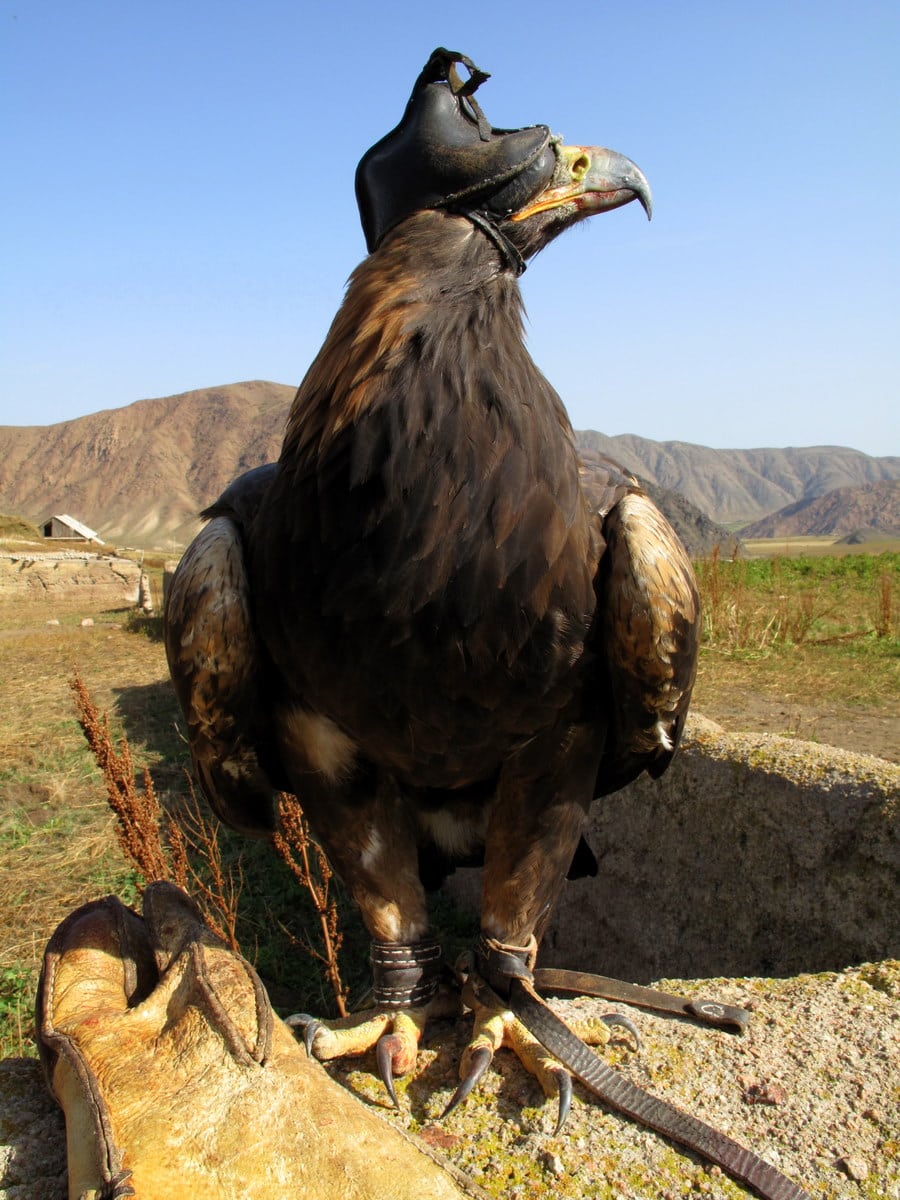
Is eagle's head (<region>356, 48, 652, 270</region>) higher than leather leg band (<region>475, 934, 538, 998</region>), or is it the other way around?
eagle's head (<region>356, 48, 652, 270</region>)

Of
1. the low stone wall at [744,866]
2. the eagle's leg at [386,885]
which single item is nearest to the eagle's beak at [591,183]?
the eagle's leg at [386,885]

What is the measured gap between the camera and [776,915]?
146 inches

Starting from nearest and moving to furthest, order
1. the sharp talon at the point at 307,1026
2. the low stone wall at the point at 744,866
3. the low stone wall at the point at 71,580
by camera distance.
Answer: the sharp talon at the point at 307,1026, the low stone wall at the point at 744,866, the low stone wall at the point at 71,580

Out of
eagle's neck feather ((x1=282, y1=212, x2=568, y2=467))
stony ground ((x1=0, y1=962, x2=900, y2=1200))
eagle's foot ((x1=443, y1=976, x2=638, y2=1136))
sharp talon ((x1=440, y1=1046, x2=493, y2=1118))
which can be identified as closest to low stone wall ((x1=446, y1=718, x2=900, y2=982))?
stony ground ((x1=0, y1=962, x2=900, y2=1200))

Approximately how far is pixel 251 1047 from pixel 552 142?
228 centimetres

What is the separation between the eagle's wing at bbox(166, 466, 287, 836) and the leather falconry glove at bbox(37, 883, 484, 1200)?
2.03 ft

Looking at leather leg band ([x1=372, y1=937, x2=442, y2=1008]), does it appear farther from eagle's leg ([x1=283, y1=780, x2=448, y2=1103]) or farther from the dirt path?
the dirt path

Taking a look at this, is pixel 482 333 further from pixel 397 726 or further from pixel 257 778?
pixel 257 778

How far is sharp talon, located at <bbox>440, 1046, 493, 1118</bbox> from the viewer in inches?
79.5

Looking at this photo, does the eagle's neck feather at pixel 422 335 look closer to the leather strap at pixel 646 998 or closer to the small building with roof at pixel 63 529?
the leather strap at pixel 646 998

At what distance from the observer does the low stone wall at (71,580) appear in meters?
17.5

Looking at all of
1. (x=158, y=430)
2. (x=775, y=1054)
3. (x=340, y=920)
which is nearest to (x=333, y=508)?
(x=775, y=1054)

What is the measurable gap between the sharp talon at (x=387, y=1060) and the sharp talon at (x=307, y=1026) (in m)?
0.16

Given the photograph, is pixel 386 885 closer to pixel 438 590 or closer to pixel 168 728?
pixel 438 590
